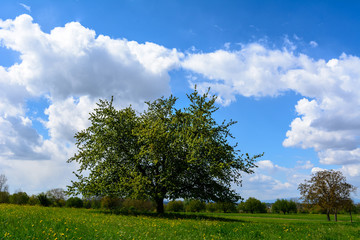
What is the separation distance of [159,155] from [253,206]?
212 ft

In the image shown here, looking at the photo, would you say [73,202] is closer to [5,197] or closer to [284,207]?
[5,197]

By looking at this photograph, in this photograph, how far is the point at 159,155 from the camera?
2784 cm

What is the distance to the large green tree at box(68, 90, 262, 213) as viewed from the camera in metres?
26.9

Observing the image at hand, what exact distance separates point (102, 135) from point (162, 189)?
908cm

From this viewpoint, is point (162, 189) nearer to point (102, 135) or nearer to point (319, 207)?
point (102, 135)

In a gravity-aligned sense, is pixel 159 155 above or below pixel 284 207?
above

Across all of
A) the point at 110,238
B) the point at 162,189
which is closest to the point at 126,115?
the point at 162,189

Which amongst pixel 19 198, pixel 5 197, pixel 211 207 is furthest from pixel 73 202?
pixel 211 207

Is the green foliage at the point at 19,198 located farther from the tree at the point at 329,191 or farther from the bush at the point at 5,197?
the tree at the point at 329,191

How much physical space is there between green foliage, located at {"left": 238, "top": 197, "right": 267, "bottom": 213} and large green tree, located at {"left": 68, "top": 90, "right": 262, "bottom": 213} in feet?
191

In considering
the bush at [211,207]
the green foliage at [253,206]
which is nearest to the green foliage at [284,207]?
Result: the green foliage at [253,206]

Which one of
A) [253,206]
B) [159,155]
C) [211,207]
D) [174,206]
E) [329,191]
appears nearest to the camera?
[159,155]

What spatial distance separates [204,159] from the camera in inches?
1031

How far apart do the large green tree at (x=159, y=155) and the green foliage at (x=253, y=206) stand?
191 feet
